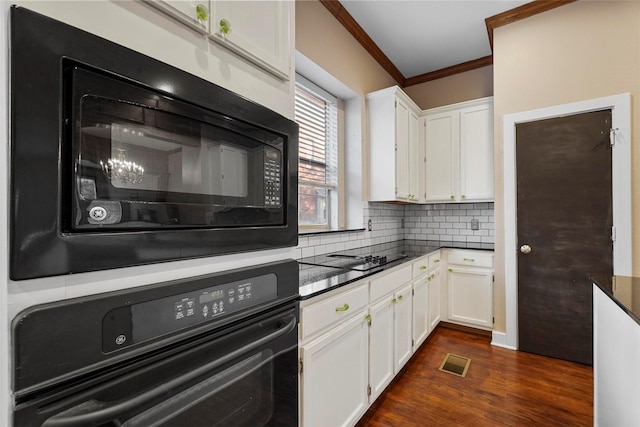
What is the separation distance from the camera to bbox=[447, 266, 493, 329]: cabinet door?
9.69ft

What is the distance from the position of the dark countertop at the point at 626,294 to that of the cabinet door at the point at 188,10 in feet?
4.60

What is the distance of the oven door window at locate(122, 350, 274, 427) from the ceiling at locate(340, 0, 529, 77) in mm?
Result: 2679

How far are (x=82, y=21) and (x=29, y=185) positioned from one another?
0.33 meters

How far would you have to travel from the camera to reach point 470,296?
10.0 ft

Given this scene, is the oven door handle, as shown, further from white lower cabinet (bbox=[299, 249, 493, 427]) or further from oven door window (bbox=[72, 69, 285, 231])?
white lower cabinet (bbox=[299, 249, 493, 427])

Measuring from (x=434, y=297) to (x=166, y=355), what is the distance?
8.94 ft

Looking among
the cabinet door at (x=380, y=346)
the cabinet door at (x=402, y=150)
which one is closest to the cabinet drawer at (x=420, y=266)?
the cabinet door at (x=380, y=346)

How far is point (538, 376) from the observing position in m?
2.27

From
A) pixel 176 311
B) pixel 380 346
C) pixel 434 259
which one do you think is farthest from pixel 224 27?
pixel 434 259

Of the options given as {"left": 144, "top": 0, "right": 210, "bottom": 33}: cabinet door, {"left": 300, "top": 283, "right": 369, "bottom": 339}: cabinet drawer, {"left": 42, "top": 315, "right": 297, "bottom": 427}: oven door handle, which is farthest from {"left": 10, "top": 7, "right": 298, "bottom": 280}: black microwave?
{"left": 300, "top": 283, "right": 369, "bottom": 339}: cabinet drawer

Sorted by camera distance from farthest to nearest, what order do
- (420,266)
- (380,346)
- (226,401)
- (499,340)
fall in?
(499,340) < (420,266) < (380,346) < (226,401)

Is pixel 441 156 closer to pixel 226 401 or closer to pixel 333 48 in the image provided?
pixel 333 48

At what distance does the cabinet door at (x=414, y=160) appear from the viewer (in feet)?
10.3

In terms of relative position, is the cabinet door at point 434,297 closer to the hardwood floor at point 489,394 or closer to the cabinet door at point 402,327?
the hardwood floor at point 489,394
